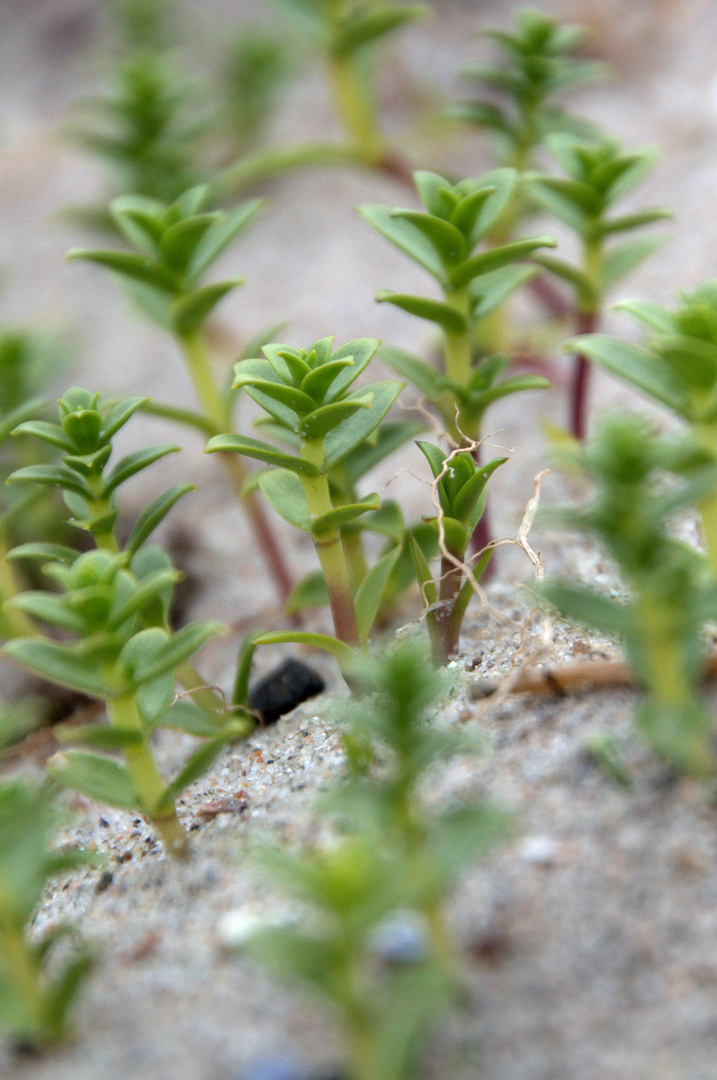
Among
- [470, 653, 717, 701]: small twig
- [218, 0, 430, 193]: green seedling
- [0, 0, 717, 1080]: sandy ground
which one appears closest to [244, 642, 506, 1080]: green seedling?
[0, 0, 717, 1080]: sandy ground

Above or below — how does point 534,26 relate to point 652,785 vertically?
above

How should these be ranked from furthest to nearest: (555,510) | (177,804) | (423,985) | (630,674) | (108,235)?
1. (108,235)
2. (177,804)
3. (630,674)
4. (555,510)
5. (423,985)

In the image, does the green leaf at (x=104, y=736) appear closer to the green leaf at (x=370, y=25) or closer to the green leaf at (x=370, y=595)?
the green leaf at (x=370, y=595)

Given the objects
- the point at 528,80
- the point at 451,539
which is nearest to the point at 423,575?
the point at 451,539

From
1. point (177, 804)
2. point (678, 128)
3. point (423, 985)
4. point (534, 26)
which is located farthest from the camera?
point (678, 128)

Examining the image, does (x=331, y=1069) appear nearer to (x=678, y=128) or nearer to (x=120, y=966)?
(x=120, y=966)

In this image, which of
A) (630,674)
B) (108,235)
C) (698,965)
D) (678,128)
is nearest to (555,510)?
(630,674)
